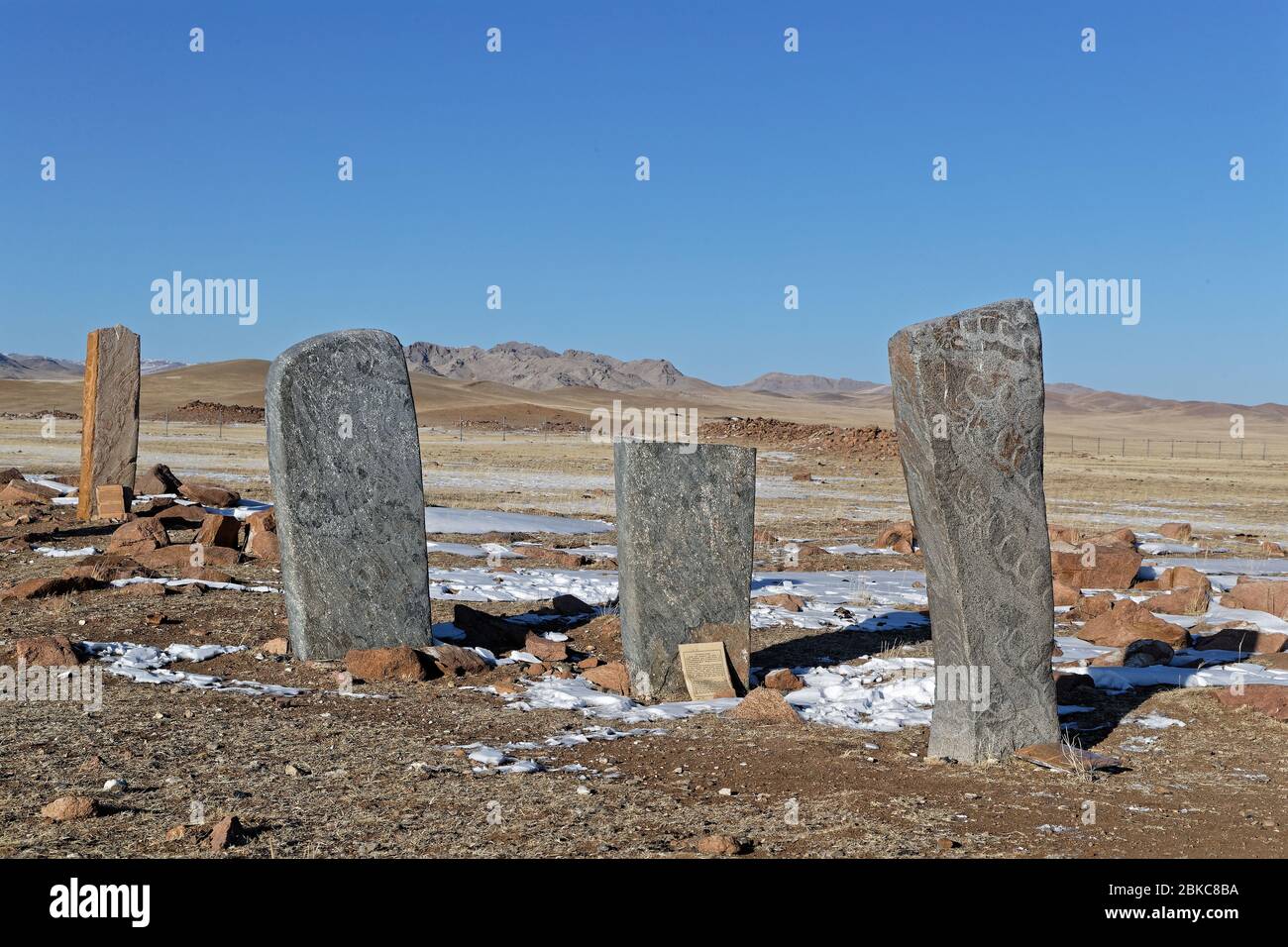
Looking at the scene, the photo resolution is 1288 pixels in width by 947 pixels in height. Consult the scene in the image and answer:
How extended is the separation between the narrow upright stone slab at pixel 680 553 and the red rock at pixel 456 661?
43.2 inches

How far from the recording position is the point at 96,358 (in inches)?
669

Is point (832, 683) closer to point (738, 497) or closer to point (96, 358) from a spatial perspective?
point (738, 497)

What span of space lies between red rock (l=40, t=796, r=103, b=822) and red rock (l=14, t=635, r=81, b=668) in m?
3.27

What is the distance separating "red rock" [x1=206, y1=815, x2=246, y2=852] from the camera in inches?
183

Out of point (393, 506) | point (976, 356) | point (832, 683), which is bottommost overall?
point (832, 683)

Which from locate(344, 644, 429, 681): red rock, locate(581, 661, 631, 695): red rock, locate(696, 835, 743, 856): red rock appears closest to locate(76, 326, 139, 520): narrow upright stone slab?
locate(344, 644, 429, 681): red rock

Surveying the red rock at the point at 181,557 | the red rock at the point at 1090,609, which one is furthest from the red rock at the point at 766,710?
the red rock at the point at 181,557

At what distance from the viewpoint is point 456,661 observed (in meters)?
8.60

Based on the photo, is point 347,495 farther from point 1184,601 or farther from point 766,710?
point 1184,601

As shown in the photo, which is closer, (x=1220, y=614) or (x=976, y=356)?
(x=976, y=356)
